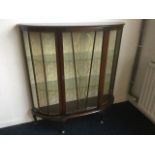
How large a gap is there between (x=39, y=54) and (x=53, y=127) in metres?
0.88

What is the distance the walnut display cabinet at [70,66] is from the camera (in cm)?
137

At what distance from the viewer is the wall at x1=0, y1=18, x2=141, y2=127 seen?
57.2 inches

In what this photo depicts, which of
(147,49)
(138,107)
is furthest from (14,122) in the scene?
(147,49)

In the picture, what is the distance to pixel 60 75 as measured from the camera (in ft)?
4.85

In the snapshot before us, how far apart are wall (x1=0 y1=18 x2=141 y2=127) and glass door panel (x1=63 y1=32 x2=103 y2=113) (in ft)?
0.84

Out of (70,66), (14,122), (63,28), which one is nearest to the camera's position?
(63,28)

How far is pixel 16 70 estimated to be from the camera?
159 centimetres

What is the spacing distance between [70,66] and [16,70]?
541 mm

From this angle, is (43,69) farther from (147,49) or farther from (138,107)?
(138,107)

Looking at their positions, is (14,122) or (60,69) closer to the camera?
(60,69)

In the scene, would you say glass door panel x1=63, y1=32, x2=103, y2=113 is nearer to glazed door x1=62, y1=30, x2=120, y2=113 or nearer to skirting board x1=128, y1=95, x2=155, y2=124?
glazed door x1=62, y1=30, x2=120, y2=113

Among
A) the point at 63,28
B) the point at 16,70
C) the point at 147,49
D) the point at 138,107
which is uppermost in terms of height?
the point at 63,28
